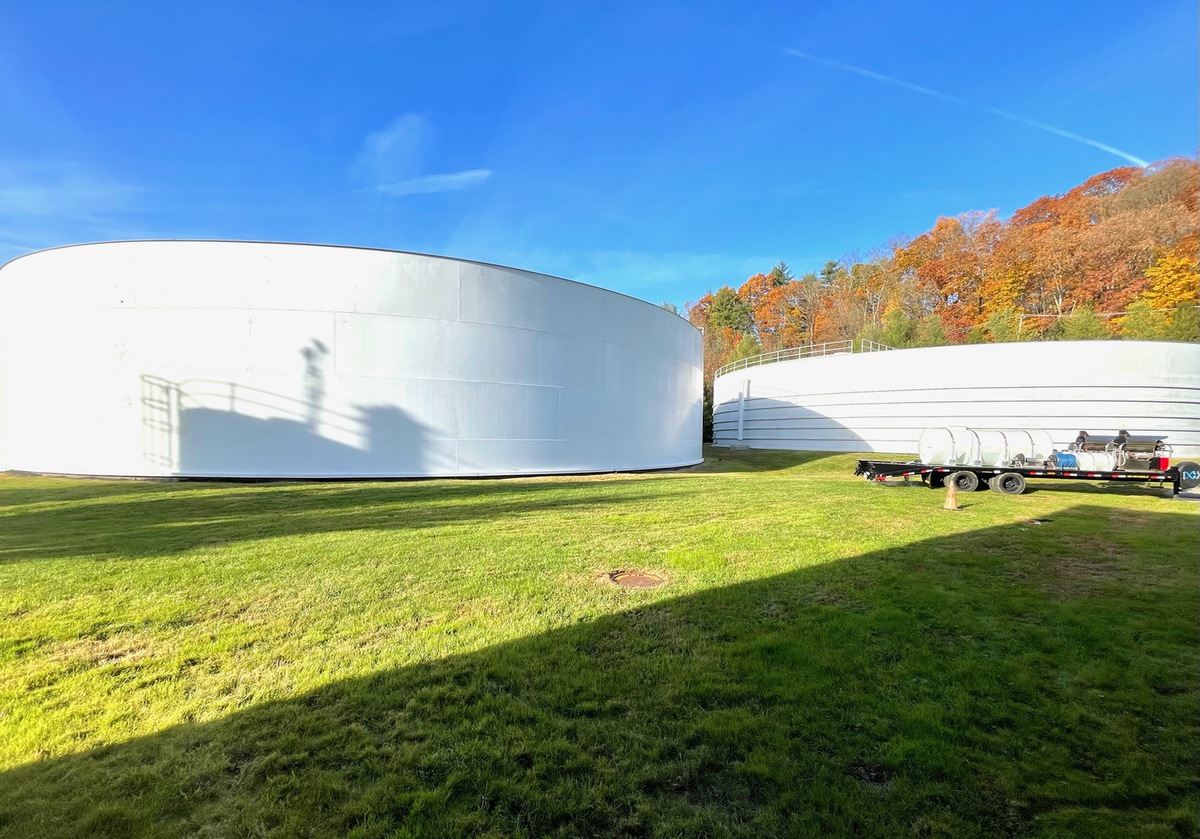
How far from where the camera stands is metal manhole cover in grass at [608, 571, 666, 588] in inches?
207

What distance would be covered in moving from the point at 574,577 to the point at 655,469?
630 inches

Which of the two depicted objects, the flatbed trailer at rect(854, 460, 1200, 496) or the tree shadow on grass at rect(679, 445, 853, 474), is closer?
the flatbed trailer at rect(854, 460, 1200, 496)

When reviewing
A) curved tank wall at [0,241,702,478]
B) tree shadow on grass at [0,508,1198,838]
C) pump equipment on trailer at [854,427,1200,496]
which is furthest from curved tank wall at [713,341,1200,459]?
tree shadow on grass at [0,508,1198,838]

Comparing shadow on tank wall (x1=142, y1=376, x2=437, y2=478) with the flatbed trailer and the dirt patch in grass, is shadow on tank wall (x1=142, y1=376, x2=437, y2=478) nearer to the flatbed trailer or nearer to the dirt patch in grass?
the dirt patch in grass

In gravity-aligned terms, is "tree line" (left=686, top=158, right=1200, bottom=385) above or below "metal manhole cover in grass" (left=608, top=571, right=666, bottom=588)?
above

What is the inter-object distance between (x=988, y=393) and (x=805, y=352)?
28642mm

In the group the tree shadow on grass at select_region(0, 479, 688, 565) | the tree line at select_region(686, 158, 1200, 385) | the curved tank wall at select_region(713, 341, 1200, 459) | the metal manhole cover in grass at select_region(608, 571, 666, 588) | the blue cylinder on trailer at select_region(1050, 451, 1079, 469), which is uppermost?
the tree line at select_region(686, 158, 1200, 385)

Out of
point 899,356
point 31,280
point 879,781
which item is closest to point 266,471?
point 31,280

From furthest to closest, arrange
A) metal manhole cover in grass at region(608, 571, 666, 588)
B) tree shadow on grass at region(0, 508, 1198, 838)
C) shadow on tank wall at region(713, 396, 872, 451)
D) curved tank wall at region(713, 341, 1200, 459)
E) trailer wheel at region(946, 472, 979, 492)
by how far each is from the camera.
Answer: shadow on tank wall at region(713, 396, 872, 451) → curved tank wall at region(713, 341, 1200, 459) → trailer wheel at region(946, 472, 979, 492) → metal manhole cover in grass at region(608, 571, 666, 588) → tree shadow on grass at region(0, 508, 1198, 838)

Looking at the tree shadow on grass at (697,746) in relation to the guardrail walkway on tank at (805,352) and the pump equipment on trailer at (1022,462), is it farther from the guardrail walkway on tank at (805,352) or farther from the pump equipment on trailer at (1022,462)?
the guardrail walkway on tank at (805,352)

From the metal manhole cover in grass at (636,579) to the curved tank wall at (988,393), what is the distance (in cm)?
2095

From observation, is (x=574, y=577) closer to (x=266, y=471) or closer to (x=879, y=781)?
(x=879, y=781)

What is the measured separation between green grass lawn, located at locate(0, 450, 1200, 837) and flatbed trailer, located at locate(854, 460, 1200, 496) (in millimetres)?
6885

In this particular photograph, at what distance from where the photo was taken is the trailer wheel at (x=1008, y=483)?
1288 cm
